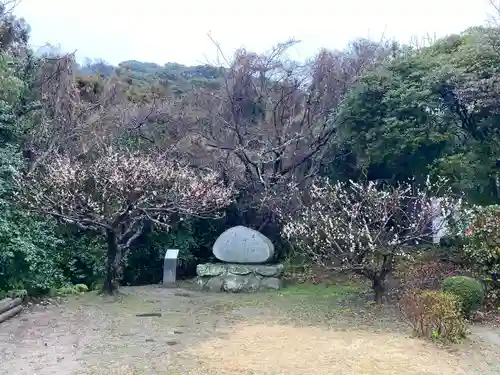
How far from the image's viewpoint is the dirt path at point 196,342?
6246 mm

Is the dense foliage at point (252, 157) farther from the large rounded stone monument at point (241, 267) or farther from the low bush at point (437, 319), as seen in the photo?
the low bush at point (437, 319)

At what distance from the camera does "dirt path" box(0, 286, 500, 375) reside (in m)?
6.25

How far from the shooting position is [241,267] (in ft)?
42.3

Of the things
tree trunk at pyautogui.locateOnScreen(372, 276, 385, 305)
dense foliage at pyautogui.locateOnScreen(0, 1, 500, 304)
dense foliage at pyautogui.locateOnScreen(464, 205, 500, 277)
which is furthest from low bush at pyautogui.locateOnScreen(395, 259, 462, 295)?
dense foliage at pyautogui.locateOnScreen(464, 205, 500, 277)

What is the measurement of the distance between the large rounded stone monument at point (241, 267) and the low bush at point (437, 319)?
539 centimetres

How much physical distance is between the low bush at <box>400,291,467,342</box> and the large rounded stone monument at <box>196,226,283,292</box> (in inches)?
212

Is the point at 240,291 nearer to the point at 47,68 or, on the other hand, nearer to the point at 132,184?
the point at 132,184

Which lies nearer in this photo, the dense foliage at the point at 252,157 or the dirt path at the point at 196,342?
the dirt path at the point at 196,342

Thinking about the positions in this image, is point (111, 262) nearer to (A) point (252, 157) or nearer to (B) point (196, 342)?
(B) point (196, 342)

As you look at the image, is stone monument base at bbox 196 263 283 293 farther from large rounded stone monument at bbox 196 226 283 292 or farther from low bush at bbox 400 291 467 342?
low bush at bbox 400 291 467 342

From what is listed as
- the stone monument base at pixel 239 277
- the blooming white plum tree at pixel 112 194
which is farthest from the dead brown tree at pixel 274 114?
the stone monument base at pixel 239 277

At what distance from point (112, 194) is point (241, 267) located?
3602 millimetres

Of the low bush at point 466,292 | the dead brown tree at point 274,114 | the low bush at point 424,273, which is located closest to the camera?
the low bush at point 466,292

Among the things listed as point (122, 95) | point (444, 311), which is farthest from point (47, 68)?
point (444, 311)
